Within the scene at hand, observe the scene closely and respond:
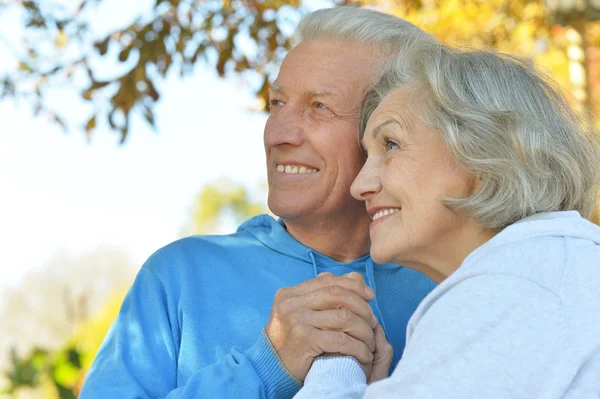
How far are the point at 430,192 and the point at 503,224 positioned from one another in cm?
20

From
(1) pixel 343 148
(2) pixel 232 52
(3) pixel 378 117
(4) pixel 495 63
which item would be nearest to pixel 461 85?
(4) pixel 495 63

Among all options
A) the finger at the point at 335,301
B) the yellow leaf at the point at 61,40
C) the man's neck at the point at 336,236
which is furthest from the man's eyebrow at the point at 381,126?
the yellow leaf at the point at 61,40

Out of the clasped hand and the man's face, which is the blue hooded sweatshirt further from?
the man's face

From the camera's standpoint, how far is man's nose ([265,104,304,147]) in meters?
2.88

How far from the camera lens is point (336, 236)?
9.73 ft

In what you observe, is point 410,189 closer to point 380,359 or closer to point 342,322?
point 342,322

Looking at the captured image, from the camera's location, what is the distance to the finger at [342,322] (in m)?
2.32

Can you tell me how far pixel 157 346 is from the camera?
258 centimetres

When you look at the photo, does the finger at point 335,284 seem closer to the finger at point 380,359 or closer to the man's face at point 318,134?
the finger at point 380,359

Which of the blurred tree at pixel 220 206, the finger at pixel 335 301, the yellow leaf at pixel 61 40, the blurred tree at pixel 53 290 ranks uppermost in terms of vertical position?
the yellow leaf at pixel 61 40

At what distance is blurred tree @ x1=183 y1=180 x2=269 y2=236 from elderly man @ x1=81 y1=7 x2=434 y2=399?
1311 inches

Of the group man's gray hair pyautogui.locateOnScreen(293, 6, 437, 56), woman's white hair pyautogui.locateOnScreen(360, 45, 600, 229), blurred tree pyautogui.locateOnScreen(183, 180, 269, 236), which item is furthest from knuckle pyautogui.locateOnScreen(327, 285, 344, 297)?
blurred tree pyautogui.locateOnScreen(183, 180, 269, 236)

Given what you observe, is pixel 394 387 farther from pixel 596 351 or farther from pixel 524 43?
pixel 524 43

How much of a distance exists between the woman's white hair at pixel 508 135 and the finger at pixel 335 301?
1.32 feet
